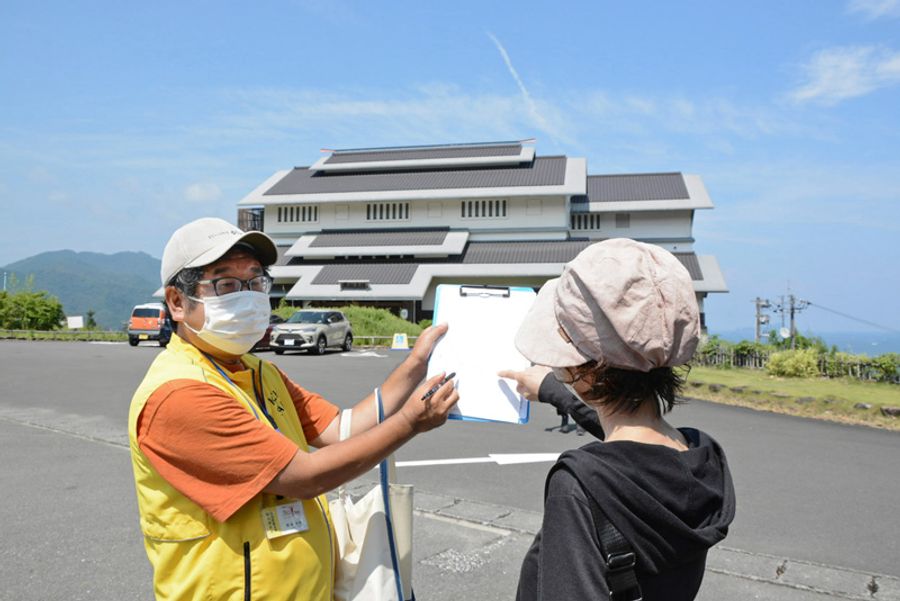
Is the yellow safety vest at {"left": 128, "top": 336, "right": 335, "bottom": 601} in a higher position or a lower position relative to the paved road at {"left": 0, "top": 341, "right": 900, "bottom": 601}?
higher

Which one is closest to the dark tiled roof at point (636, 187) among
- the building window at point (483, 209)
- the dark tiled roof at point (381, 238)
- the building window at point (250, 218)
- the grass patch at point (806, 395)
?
the building window at point (483, 209)

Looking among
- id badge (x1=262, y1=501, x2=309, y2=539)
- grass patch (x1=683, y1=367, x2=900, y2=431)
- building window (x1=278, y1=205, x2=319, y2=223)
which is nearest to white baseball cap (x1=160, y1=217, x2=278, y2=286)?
id badge (x1=262, y1=501, x2=309, y2=539)

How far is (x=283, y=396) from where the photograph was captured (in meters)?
2.40

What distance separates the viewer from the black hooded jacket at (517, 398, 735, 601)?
53.9 inches

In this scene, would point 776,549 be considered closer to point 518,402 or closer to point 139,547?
point 518,402

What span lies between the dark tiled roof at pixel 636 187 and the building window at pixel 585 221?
1188mm

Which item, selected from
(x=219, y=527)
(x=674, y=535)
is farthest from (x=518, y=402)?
(x=219, y=527)

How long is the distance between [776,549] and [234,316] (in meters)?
4.62

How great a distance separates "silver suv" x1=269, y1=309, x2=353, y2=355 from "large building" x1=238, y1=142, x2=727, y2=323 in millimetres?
14716

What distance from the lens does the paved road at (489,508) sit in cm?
439

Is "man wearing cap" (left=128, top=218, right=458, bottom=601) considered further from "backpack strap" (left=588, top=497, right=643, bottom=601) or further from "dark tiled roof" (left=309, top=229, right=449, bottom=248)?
"dark tiled roof" (left=309, top=229, right=449, bottom=248)

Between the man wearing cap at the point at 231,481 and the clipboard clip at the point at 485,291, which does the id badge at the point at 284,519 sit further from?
the clipboard clip at the point at 485,291

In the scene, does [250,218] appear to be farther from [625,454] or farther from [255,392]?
[625,454]

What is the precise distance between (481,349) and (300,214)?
53.8m
